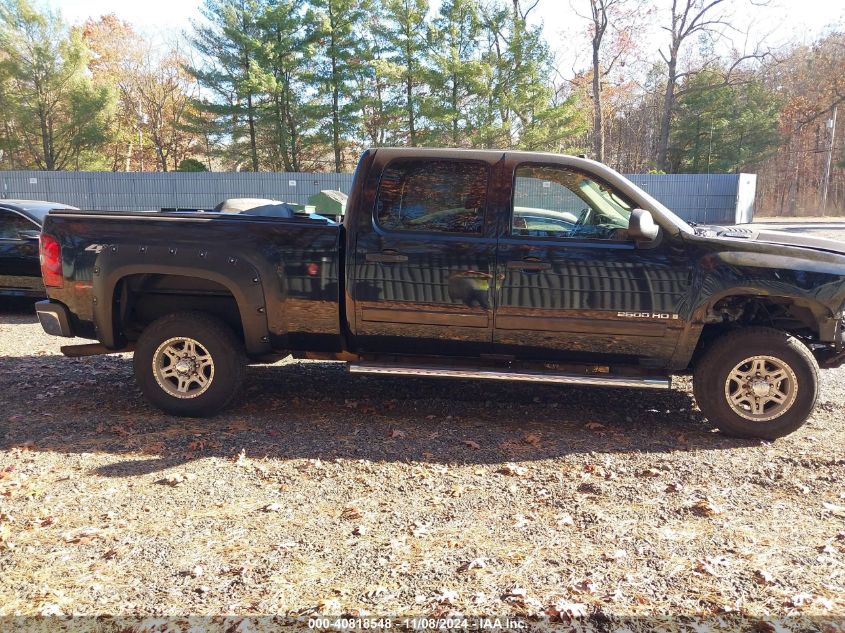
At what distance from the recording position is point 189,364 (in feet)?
17.1

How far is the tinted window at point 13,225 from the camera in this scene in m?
9.09

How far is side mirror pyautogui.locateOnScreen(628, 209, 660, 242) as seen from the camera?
4.56 meters

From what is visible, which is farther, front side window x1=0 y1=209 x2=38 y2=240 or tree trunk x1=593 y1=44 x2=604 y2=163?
tree trunk x1=593 y1=44 x2=604 y2=163

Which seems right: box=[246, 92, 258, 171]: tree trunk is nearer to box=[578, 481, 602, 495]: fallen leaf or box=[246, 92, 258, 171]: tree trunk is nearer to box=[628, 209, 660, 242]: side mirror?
box=[628, 209, 660, 242]: side mirror

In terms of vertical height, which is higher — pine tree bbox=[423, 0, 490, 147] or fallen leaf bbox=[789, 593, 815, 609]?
pine tree bbox=[423, 0, 490, 147]

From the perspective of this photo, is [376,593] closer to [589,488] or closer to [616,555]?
[616,555]

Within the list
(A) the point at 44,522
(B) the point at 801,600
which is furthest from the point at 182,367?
(B) the point at 801,600

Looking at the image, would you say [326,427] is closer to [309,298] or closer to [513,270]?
[309,298]

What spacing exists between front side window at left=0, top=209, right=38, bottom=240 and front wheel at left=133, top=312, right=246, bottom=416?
520 cm

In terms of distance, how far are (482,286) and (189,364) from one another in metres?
2.36

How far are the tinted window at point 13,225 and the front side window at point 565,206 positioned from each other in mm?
7318

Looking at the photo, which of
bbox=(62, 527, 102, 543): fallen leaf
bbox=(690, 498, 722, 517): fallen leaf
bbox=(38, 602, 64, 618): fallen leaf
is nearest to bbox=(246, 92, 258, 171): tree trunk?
bbox=(62, 527, 102, 543): fallen leaf

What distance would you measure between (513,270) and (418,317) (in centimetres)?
78

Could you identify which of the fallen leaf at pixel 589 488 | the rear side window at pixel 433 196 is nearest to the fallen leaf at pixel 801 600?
the fallen leaf at pixel 589 488
